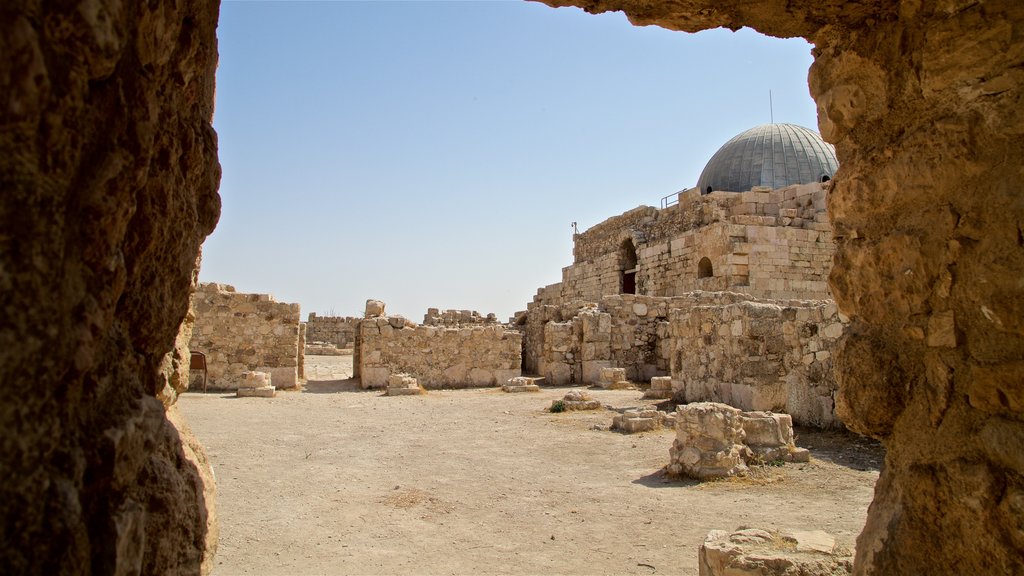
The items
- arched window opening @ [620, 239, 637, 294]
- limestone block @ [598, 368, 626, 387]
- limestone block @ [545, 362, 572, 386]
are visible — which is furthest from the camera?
arched window opening @ [620, 239, 637, 294]

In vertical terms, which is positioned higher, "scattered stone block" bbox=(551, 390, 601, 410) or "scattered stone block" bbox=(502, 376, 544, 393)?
"scattered stone block" bbox=(502, 376, 544, 393)

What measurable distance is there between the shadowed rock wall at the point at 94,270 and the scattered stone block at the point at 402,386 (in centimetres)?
1136

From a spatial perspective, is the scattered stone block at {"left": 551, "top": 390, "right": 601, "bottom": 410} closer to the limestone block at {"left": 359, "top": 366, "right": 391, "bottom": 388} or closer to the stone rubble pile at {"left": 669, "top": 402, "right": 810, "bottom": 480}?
the stone rubble pile at {"left": 669, "top": 402, "right": 810, "bottom": 480}

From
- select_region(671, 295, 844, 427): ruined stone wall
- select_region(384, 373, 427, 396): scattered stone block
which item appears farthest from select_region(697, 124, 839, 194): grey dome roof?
select_region(671, 295, 844, 427): ruined stone wall

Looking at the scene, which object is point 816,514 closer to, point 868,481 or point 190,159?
point 868,481

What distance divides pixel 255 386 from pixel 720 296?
10404 mm

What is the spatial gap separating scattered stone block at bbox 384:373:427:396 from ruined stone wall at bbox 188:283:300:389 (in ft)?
7.11

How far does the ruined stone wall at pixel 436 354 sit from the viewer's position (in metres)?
14.5

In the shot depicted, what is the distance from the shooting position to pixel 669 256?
800 inches

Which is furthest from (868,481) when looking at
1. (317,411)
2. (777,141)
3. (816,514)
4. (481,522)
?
(777,141)

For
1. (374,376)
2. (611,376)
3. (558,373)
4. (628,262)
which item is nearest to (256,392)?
(374,376)

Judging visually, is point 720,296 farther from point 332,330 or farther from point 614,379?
point 332,330

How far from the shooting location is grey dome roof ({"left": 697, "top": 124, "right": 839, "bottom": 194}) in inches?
1120

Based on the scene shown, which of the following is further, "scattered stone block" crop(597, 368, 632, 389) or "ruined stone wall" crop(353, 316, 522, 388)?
"ruined stone wall" crop(353, 316, 522, 388)
